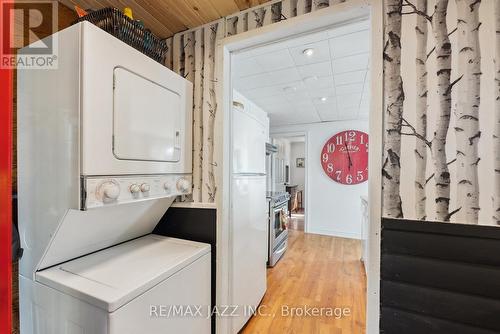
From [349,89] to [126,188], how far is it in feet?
9.14

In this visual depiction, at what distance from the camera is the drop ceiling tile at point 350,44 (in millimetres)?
1682

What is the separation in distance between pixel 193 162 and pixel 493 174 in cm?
154

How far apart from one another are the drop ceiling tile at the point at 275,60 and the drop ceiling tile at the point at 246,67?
5 centimetres

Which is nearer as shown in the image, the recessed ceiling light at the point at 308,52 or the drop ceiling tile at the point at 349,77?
the recessed ceiling light at the point at 308,52

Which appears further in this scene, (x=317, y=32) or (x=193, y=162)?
(x=193, y=162)

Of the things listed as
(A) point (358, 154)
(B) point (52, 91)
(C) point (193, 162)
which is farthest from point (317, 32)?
(A) point (358, 154)

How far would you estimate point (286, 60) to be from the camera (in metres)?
2.07

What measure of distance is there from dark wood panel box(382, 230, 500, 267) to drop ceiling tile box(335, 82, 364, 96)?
2144mm

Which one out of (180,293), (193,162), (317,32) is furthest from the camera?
(193,162)

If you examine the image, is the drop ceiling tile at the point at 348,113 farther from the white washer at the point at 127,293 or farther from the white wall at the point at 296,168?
the white wall at the point at 296,168

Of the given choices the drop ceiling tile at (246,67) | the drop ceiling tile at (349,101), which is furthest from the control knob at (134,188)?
the drop ceiling tile at (349,101)

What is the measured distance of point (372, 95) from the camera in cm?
107

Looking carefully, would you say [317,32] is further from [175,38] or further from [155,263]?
[155,263]

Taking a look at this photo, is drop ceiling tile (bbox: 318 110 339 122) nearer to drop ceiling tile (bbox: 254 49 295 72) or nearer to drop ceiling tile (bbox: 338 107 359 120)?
drop ceiling tile (bbox: 338 107 359 120)
